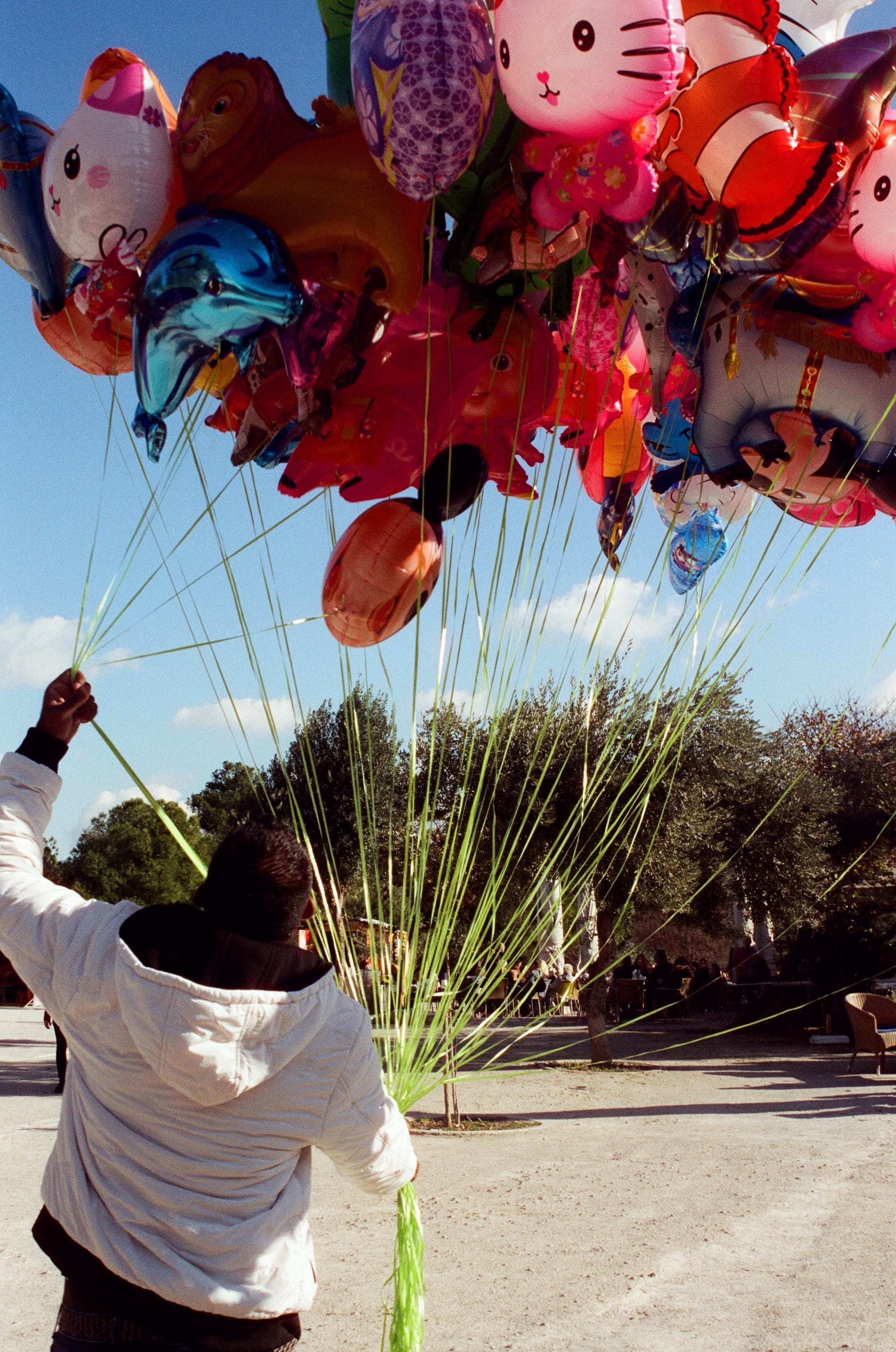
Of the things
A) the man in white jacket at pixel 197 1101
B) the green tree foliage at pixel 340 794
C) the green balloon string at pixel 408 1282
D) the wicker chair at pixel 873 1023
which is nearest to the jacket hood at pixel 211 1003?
the man in white jacket at pixel 197 1101

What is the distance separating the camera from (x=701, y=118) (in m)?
2.59

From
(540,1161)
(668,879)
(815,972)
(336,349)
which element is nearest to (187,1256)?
(336,349)

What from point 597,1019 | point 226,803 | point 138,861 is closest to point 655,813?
point 597,1019

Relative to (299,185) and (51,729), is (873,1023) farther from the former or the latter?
(51,729)

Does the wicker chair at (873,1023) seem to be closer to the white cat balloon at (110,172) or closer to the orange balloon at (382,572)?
the orange balloon at (382,572)

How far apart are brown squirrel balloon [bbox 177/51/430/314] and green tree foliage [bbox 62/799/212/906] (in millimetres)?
23475

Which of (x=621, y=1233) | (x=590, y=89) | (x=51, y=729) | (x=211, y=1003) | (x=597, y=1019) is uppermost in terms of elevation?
(x=590, y=89)

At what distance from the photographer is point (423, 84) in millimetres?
2445

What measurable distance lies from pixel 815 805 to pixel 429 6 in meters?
14.6

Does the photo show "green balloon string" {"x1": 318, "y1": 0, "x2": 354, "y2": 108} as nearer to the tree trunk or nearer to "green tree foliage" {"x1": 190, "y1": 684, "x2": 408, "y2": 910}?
"green tree foliage" {"x1": 190, "y1": 684, "x2": 408, "y2": 910}

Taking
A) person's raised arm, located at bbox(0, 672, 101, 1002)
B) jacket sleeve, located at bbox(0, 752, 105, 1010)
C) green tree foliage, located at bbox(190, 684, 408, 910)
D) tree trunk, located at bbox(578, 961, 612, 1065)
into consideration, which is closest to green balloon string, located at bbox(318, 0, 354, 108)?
person's raised arm, located at bbox(0, 672, 101, 1002)

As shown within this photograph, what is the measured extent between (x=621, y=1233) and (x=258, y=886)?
4657 millimetres

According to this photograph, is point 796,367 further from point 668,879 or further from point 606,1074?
point 606,1074

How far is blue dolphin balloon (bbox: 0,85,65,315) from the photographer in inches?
119
